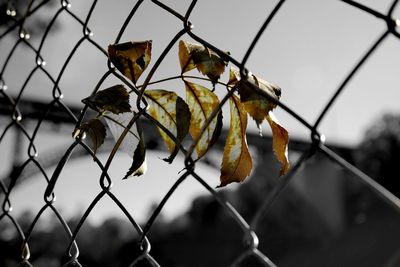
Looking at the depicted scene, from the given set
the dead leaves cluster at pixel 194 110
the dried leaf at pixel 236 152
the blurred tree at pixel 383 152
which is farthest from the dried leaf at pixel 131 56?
the blurred tree at pixel 383 152

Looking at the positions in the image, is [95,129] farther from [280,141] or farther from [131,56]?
[280,141]

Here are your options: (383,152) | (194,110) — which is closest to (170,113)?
(194,110)

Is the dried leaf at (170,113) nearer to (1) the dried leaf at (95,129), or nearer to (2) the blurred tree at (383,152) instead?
(1) the dried leaf at (95,129)

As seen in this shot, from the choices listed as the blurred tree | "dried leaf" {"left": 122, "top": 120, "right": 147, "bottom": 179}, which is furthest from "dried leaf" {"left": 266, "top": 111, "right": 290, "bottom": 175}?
the blurred tree

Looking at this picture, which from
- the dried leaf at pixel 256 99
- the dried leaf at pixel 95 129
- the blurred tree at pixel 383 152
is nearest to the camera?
the dried leaf at pixel 256 99

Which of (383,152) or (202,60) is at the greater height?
(202,60)

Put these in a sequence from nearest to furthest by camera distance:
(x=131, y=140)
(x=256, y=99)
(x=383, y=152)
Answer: (x=256, y=99) < (x=131, y=140) < (x=383, y=152)

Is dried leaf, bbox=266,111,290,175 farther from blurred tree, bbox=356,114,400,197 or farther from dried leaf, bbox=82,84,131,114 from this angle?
blurred tree, bbox=356,114,400,197
